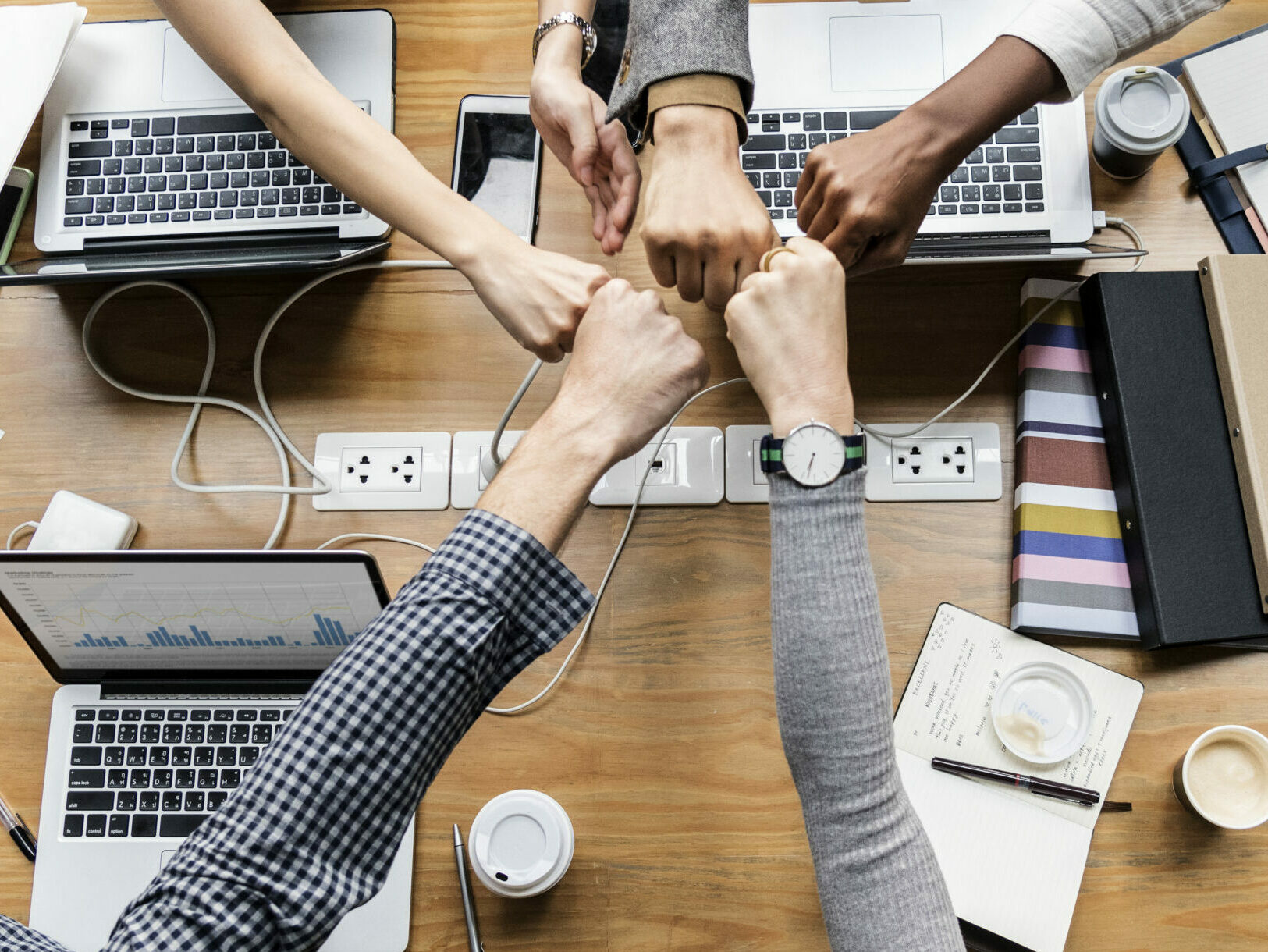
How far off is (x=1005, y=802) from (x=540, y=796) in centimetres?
43

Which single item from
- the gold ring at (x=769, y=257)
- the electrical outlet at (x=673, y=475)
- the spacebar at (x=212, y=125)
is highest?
the spacebar at (x=212, y=125)

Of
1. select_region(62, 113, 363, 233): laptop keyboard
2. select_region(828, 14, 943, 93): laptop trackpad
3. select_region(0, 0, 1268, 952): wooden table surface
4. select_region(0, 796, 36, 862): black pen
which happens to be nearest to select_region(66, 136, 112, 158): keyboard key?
select_region(62, 113, 363, 233): laptop keyboard

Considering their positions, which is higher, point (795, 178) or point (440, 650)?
point (795, 178)

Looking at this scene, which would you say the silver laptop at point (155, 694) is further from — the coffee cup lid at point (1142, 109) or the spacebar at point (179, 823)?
the coffee cup lid at point (1142, 109)

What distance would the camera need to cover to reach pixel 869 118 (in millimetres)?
935

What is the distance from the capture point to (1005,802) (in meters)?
0.86

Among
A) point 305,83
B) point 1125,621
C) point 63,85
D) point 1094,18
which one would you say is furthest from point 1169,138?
point 63,85

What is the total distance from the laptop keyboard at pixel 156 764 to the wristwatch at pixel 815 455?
547mm

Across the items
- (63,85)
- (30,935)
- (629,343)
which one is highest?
(63,85)

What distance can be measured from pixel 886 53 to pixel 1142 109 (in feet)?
0.88

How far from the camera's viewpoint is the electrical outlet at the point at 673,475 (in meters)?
0.94

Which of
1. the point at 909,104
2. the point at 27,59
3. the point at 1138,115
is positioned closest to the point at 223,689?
the point at 27,59

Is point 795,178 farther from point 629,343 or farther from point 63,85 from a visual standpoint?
point 63,85

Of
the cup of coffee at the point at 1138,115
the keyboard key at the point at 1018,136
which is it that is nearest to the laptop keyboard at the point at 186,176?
the keyboard key at the point at 1018,136
